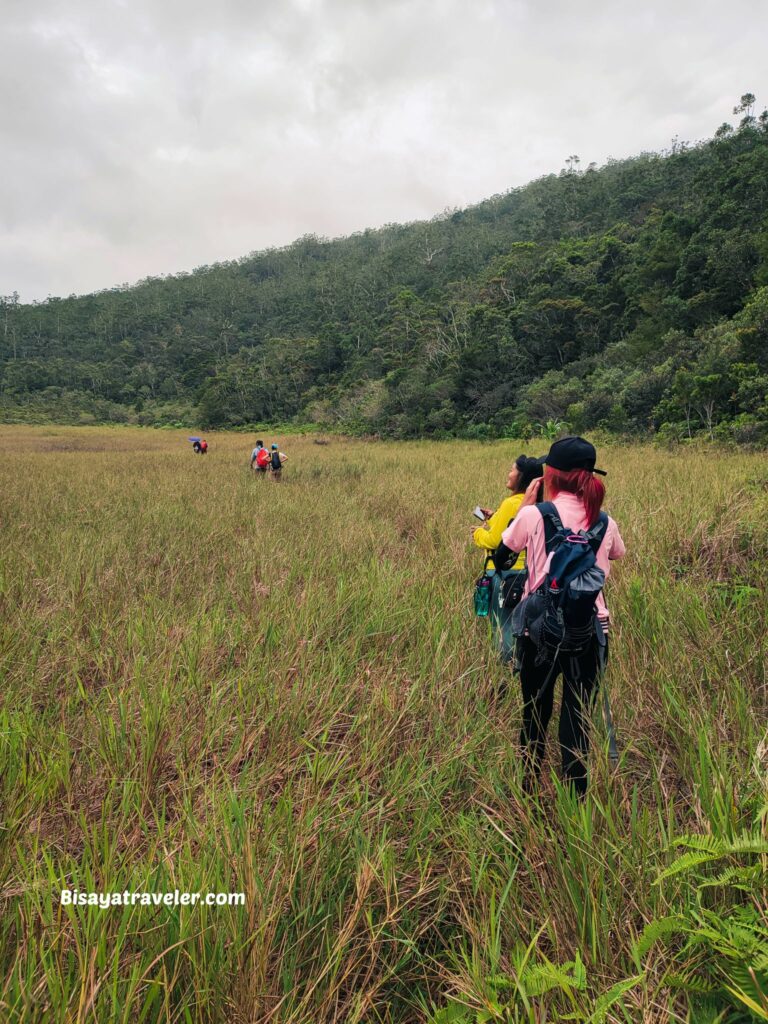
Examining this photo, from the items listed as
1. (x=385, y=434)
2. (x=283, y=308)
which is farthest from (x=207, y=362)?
(x=385, y=434)

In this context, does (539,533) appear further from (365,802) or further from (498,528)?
(365,802)

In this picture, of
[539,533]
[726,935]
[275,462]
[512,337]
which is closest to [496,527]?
[539,533]

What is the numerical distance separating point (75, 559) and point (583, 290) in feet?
123

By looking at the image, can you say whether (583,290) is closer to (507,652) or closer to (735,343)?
(735,343)

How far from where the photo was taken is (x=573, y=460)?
1.94m

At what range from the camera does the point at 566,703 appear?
1.96 meters

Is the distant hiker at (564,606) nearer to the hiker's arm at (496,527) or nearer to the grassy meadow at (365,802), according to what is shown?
the grassy meadow at (365,802)

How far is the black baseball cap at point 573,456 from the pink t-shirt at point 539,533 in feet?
0.39

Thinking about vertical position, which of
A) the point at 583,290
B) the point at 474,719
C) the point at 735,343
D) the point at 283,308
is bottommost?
the point at 474,719

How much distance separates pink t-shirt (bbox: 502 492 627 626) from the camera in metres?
1.96

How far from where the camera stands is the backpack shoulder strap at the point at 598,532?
191cm

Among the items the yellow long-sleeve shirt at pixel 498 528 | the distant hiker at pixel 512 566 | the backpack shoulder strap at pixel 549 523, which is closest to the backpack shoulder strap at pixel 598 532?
the backpack shoulder strap at pixel 549 523

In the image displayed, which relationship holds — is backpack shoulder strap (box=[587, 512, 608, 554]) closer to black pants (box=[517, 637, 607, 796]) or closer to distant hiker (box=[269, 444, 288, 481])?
black pants (box=[517, 637, 607, 796])

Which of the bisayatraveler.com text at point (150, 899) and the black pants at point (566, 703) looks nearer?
the bisayatraveler.com text at point (150, 899)
